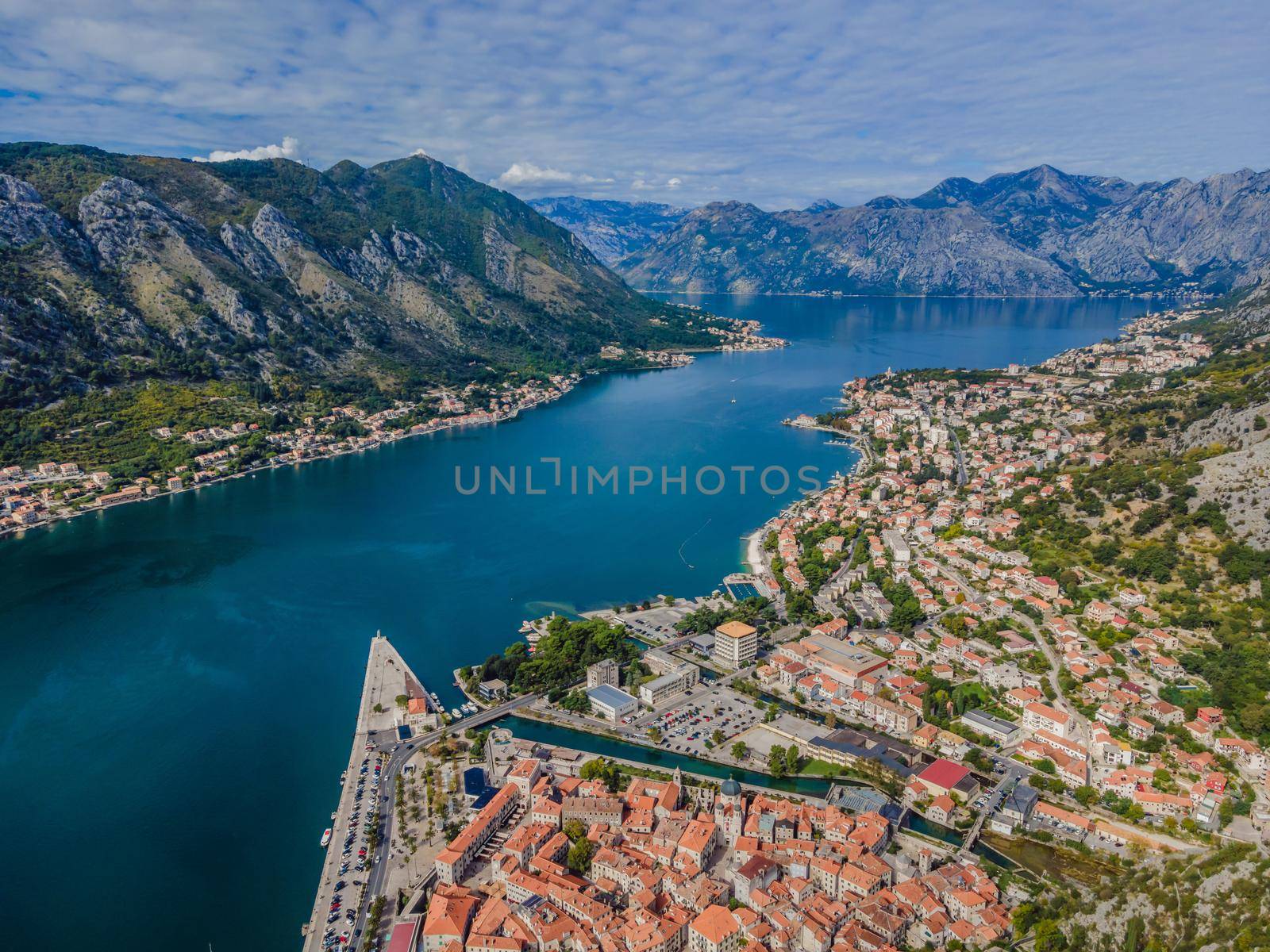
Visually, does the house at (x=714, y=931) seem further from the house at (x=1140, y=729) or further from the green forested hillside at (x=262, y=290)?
the green forested hillside at (x=262, y=290)

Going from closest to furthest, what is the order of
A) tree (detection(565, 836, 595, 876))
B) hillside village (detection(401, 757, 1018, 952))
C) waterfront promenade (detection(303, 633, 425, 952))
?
1. hillside village (detection(401, 757, 1018, 952))
2. waterfront promenade (detection(303, 633, 425, 952))
3. tree (detection(565, 836, 595, 876))

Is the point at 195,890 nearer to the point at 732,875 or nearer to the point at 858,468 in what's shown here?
the point at 732,875

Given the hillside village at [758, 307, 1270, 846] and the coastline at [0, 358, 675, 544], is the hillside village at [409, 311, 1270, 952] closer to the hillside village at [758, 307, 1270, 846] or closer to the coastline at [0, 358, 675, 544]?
the hillside village at [758, 307, 1270, 846]

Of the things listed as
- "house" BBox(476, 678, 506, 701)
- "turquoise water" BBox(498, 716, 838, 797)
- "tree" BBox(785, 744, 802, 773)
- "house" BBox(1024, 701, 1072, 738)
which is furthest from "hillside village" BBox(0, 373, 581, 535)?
"house" BBox(1024, 701, 1072, 738)

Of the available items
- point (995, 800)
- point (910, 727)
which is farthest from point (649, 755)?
point (995, 800)

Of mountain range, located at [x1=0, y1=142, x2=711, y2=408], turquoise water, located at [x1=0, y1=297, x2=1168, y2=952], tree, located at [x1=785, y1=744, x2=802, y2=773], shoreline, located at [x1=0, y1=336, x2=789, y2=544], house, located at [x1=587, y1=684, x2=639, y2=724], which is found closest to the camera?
turquoise water, located at [x1=0, y1=297, x2=1168, y2=952]

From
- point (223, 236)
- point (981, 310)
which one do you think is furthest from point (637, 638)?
point (981, 310)
